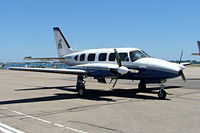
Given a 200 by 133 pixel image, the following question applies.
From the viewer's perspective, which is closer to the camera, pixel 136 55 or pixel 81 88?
pixel 136 55

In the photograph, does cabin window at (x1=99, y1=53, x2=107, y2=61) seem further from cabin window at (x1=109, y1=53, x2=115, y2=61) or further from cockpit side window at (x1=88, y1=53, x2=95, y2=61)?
cockpit side window at (x1=88, y1=53, x2=95, y2=61)

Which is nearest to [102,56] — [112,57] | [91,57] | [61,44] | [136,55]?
[112,57]

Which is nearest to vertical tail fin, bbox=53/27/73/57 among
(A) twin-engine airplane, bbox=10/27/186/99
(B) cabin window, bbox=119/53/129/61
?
(A) twin-engine airplane, bbox=10/27/186/99

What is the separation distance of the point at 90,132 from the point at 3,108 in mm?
5632

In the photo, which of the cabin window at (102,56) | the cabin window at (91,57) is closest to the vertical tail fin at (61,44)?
the cabin window at (91,57)

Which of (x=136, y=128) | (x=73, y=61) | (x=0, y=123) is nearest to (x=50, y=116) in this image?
(x=0, y=123)

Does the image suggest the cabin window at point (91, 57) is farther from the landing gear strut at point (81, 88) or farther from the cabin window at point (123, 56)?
the cabin window at point (123, 56)

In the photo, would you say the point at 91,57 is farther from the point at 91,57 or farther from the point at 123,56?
the point at 123,56

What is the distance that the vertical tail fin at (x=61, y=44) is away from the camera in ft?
66.0

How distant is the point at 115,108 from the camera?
10570mm

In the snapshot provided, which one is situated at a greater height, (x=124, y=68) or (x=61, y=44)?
(x=61, y=44)

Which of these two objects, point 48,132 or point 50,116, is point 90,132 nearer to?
point 48,132

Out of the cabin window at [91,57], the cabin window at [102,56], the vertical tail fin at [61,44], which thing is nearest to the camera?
the cabin window at [102,56]

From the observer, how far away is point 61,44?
811 inches
